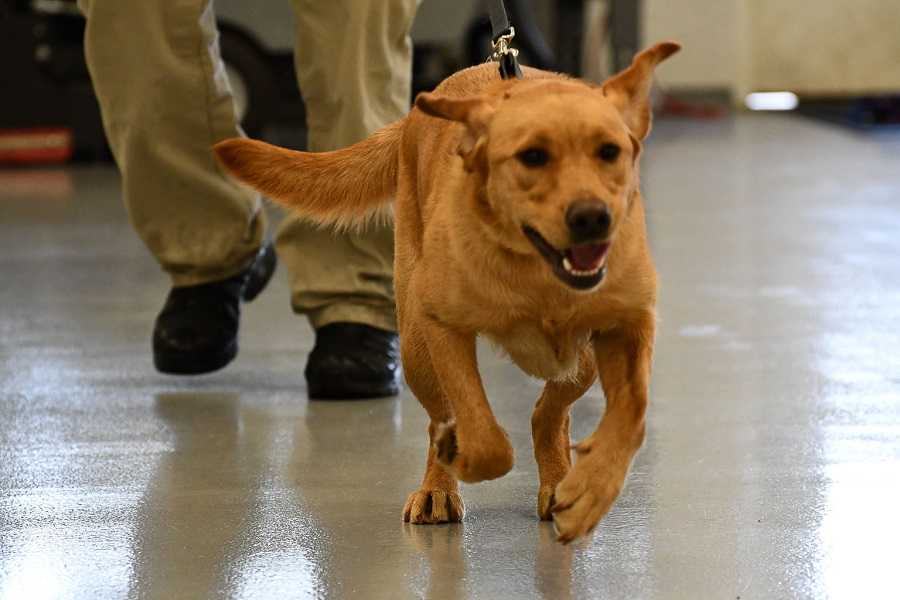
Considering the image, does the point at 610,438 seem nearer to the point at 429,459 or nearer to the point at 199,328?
the point at 429,459

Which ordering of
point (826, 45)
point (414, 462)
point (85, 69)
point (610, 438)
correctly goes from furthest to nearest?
point (826, 45)
point (85, 69)
point (414, 462)
point (610, 438)

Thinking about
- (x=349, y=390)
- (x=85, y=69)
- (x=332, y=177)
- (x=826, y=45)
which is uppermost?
(x=332, y=177)

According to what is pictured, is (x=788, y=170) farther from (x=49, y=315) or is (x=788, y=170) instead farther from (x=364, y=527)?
(x=364, y=527)

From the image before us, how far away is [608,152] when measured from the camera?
1.60m

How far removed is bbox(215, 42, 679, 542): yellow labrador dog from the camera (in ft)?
5.22

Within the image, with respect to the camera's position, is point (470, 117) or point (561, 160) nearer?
point (561, 160)

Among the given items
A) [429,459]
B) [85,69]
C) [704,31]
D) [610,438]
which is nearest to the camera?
[610,438]

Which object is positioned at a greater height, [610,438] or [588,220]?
[588,220]

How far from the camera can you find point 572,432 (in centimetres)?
232

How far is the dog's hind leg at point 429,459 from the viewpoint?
182 cm

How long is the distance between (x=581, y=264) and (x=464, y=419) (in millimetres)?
242

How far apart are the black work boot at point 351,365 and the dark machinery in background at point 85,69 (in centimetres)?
396

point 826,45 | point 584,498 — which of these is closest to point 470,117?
point 584,498

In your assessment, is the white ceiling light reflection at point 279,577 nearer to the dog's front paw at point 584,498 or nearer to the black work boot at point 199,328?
the dog's front paw at point 584,498
